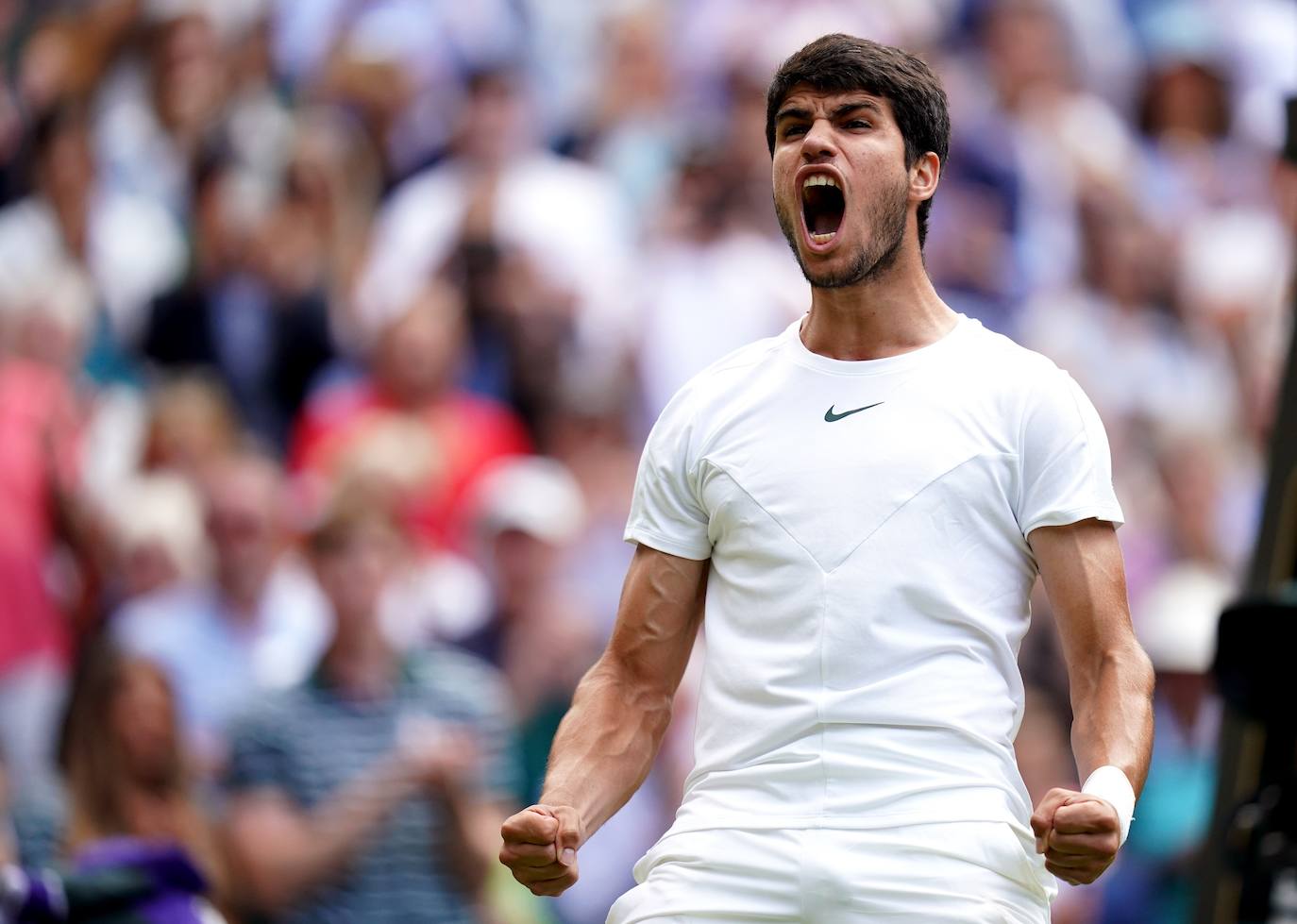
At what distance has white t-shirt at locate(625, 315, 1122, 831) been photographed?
286 centimetres

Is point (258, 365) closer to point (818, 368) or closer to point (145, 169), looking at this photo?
point (145, 169)

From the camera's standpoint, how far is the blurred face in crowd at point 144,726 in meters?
7.11

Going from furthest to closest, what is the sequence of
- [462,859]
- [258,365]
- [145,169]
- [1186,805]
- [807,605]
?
[145,169]
[258,365]
[1186,805]
[462,859]
[807,605]

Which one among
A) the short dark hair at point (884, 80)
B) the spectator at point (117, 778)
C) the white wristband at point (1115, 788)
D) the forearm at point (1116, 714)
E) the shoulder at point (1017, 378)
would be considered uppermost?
the short dark hair at point (884, 80)

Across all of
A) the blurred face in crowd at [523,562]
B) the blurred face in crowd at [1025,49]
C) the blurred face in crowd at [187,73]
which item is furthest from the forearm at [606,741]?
the blurred face in crowd at [1025,49]

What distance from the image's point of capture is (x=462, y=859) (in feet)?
22.6

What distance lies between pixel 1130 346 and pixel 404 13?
4059 millimetres

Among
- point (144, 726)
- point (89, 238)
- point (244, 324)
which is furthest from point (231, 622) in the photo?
point (89, 238)

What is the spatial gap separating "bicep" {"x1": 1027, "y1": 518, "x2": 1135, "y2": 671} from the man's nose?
26.9 inches

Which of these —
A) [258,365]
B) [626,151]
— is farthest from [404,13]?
[258,365]

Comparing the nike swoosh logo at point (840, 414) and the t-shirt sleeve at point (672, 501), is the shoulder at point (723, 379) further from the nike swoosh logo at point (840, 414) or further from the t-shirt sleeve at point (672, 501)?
the nike swoosh logo at point (840, 414)

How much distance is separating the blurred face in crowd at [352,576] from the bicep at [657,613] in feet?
13.0

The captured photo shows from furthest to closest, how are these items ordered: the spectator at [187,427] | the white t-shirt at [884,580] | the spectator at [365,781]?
the spectator at [187,427] → the spectator at [365,781] → the white t-shirt at [884,580]

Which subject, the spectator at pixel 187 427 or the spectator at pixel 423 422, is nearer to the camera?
the spectator at pixel 423 422
